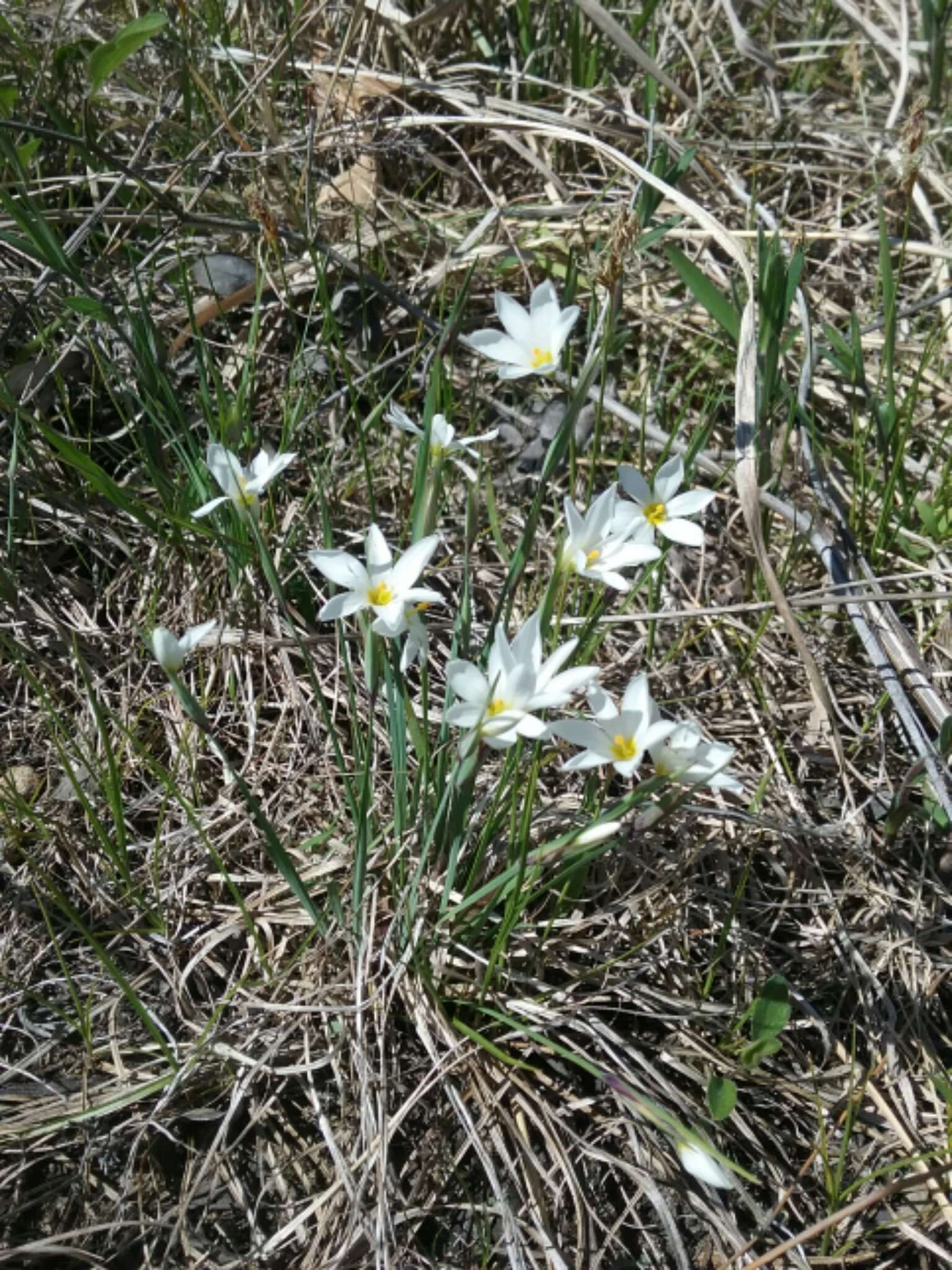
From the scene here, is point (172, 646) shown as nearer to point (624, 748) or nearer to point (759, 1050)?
point (624, 748)

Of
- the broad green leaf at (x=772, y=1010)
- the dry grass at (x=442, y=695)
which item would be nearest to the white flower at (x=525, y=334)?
the dry grass at (x=442, y=695)

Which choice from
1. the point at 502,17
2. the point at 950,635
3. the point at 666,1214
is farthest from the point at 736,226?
the point at 666,1214

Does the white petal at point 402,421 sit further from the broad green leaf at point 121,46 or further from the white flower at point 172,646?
the broad green leaf at point 121,46

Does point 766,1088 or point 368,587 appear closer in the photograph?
point 368,587

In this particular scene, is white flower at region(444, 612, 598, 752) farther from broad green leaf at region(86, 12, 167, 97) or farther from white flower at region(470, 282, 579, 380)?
broad green leaf at region(86, 12, 167, 97)

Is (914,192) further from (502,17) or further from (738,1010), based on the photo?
(738,1010)

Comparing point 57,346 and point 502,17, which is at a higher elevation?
point 502,17
